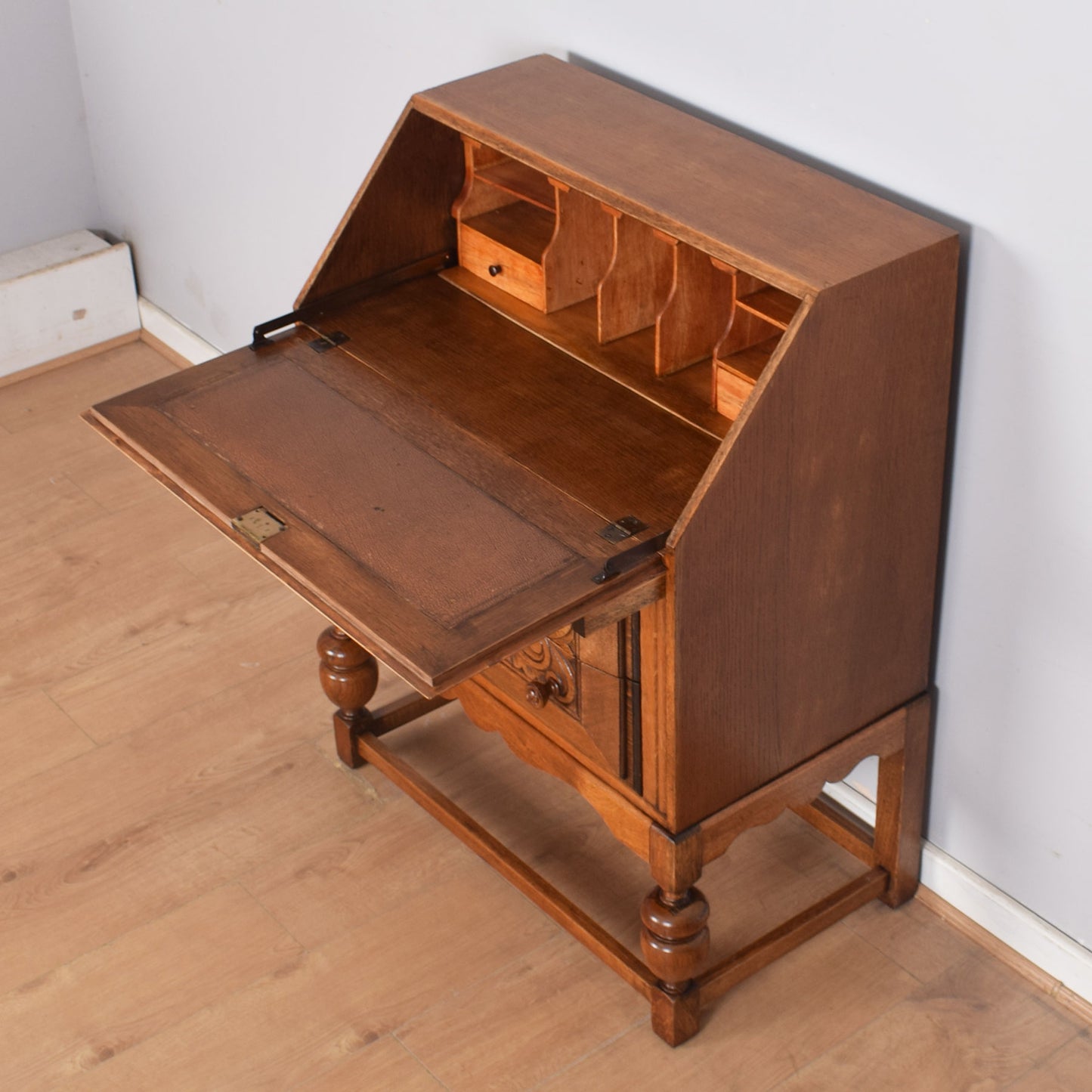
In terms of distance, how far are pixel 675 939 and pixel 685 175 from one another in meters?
0.99

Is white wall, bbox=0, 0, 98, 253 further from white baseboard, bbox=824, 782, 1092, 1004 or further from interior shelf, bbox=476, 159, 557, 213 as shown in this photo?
white baseboard, bbox=824, 782, 1092, 1004

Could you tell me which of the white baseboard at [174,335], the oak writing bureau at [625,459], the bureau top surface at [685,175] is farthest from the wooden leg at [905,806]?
the white baseboard at [174,335]

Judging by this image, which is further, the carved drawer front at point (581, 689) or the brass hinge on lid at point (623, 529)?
the carved drawer front at point (581, 689)

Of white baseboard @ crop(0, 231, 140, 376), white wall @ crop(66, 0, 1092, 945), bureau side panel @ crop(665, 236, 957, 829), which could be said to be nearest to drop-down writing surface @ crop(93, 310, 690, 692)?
bureau side panel @ crop(665, 236, 957, 829)

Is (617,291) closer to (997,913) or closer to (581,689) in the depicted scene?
(581,689)

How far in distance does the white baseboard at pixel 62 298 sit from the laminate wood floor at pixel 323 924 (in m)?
0.99

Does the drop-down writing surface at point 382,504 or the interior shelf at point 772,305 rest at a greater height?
the interior shelf at point 772,305

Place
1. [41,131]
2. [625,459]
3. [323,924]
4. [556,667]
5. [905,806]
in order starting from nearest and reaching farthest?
[625,459], [556,667], [905,806], [323,924], [41,131]

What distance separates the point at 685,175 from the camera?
190 cm

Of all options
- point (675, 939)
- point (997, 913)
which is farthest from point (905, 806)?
point (675, 939)

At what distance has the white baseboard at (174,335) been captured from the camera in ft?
12.3

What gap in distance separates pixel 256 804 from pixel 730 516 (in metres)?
1.19

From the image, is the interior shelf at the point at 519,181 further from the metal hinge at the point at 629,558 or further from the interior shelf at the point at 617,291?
the metal hinge at the point at 629,558

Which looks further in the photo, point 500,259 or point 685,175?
point 500,259
